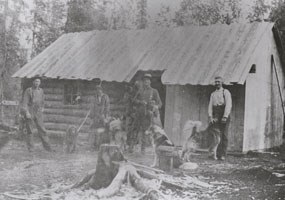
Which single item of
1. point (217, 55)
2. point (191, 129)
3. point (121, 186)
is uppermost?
point (217, 55)

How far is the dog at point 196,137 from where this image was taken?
6.91 m

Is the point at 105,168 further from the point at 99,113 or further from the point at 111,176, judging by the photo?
the point at 99,113

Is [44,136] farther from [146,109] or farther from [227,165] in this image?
[227,165]

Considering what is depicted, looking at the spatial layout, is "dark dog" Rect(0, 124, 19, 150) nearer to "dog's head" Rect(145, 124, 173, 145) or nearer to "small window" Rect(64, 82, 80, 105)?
"small window" Rect(64, 82, 80, 105)

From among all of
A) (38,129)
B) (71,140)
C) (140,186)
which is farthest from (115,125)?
(140,186)

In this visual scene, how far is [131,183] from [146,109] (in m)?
2.70

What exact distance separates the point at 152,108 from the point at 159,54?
1843 mm

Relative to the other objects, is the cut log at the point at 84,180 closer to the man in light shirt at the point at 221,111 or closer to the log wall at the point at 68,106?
the man in light shirt at the point at 221,111

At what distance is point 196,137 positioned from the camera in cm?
771

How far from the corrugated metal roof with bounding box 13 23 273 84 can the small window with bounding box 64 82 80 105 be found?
1.75 ft

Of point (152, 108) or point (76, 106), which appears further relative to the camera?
Result: point (76, 106)

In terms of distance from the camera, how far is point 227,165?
646 cm

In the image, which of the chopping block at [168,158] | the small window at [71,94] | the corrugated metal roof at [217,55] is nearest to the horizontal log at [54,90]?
the small window at [71,94]

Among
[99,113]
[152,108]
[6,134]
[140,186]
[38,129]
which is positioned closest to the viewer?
[140,186]
